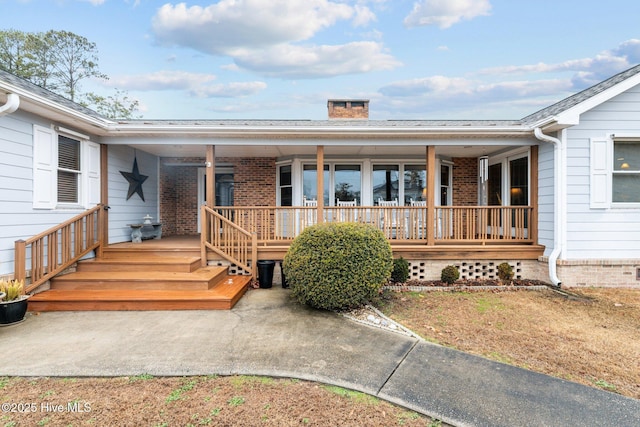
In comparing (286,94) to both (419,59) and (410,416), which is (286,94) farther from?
(410,416)

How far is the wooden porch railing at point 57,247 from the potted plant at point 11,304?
587 millimetres

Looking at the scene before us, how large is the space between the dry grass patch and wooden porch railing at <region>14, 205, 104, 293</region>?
227 inches

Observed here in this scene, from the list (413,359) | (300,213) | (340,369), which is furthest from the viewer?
(300,213)

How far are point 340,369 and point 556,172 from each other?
6.36 m

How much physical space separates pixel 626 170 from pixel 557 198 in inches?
61.8

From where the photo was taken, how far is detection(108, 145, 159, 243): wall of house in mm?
7406

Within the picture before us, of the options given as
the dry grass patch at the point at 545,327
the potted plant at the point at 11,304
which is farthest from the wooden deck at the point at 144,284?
the dry grass patch at the point at 545,327

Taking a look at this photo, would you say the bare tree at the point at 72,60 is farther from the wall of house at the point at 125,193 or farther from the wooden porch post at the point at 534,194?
the wooden porch post at the point at 534,194

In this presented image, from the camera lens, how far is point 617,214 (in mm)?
6613

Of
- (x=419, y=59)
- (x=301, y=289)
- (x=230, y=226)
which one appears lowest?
(x=301, y=289)

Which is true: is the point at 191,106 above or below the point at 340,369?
above

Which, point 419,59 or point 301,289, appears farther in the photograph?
point 419,59

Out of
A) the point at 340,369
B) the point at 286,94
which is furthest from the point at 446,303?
the point at 286,94

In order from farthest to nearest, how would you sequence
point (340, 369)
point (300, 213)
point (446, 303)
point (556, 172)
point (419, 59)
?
point (419, 59) < point (300, 213) < point (556, 172) < point (446, 303) < point (340, 369)
